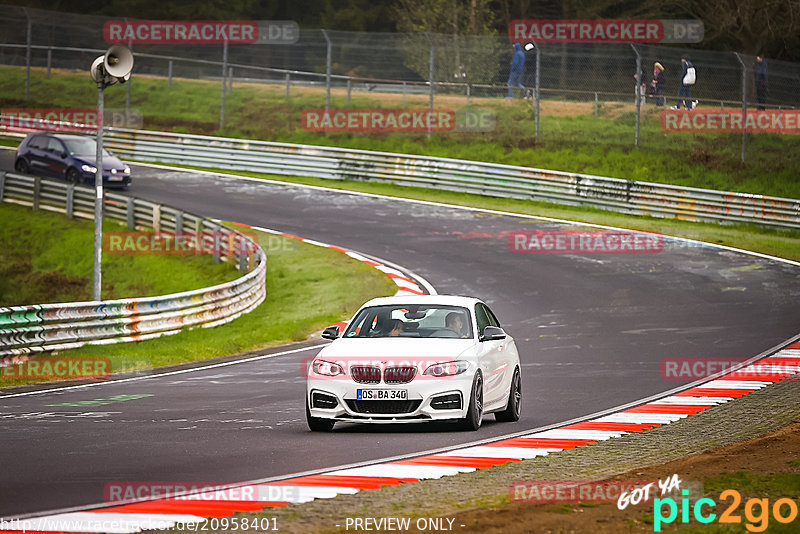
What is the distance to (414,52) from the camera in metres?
42.8

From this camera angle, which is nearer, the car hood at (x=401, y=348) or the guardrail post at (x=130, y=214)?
→ the car hood at (x=401, y=348)

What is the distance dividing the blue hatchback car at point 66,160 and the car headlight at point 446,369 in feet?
86.2

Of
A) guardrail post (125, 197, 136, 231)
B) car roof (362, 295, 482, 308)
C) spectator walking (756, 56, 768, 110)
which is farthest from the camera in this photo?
spectator walking (756, 56, 768, 110)

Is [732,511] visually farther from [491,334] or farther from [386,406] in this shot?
[491,334]

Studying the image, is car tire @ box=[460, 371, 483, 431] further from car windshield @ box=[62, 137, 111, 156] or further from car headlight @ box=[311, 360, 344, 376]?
car windshield @ box=[62, 137, 111, 156]

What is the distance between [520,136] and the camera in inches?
1591

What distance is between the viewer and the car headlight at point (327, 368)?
38.1 ft

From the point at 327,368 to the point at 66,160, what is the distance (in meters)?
27.4

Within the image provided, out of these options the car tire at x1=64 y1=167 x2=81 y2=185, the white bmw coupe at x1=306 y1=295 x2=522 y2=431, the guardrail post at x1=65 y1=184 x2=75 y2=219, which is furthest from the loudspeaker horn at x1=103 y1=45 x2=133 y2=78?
the car tire at x1=64 y1=167 x2=81 y2=185

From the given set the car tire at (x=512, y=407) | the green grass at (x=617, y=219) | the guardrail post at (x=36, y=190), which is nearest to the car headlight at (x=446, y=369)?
the car tire at (x=512, y=407)

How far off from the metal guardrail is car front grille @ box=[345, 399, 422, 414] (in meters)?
22.4

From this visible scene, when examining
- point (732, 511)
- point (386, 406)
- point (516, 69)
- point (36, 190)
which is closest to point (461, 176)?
point (516, 69)

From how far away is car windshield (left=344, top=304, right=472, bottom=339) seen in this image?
12.4 meters

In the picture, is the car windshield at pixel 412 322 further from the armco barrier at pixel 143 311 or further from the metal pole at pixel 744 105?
the metal pole at pixel 744 105
